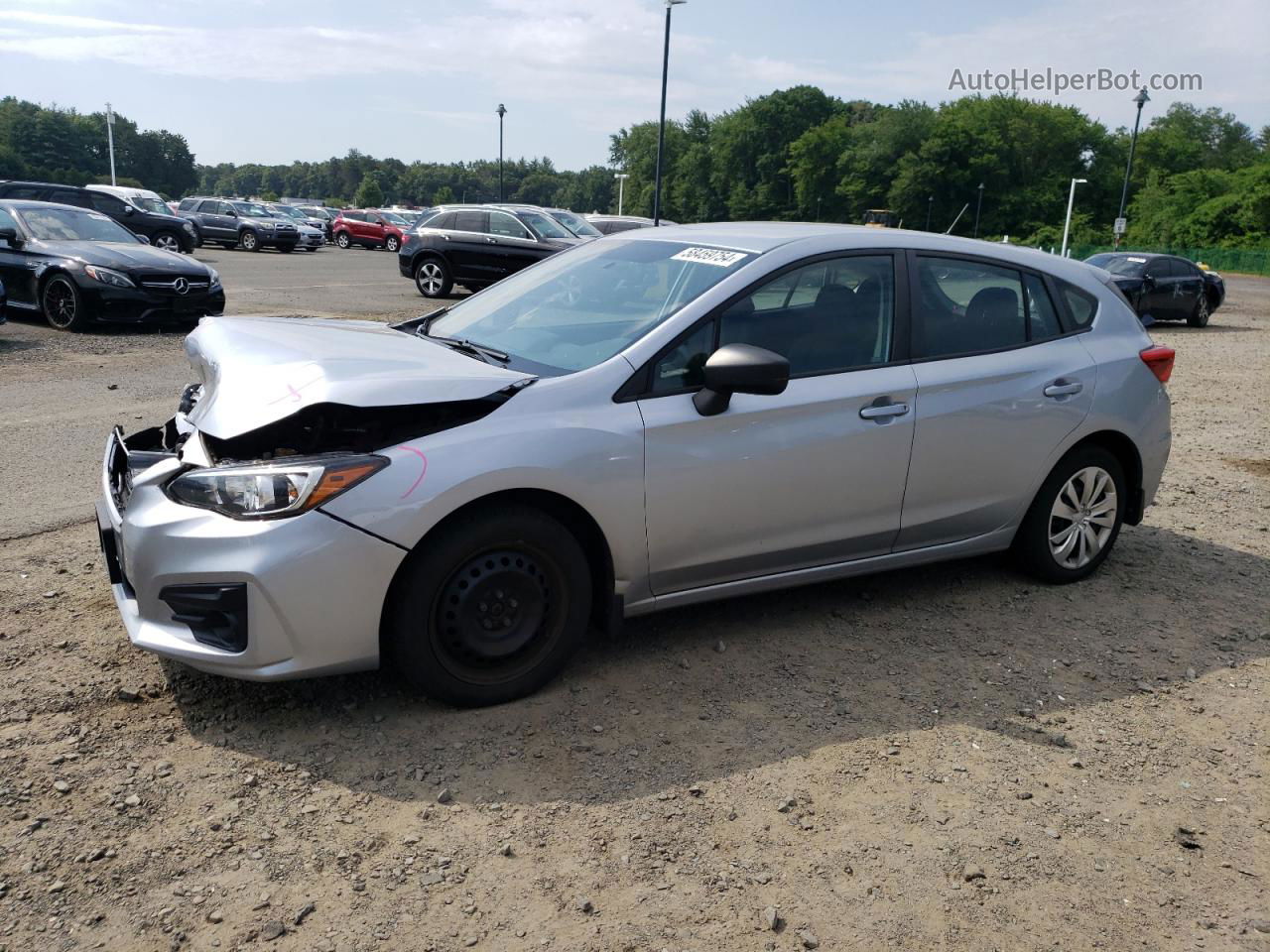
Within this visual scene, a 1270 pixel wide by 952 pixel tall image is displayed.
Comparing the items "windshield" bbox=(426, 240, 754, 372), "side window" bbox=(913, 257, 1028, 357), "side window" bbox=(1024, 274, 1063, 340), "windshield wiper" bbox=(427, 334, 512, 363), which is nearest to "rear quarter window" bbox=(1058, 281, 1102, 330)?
"side window" bbox=(1024, 274, 1063, 340)

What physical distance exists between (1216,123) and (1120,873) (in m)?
131

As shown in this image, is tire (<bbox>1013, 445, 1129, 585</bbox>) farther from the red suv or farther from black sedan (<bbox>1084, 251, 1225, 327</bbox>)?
the red suv

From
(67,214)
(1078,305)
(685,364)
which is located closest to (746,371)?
(685,364)

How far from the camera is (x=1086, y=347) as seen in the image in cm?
502

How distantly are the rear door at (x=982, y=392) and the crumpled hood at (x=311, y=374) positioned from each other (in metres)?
1.82

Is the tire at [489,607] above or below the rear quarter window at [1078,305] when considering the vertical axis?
below

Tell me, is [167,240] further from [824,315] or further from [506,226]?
[824,315]

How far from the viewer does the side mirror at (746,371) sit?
3666 millimetres

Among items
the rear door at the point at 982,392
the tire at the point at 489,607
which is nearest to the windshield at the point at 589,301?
the tire at the point at 489,607

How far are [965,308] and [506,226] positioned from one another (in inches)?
615

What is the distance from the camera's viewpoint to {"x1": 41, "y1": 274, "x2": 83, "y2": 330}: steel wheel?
12148mm

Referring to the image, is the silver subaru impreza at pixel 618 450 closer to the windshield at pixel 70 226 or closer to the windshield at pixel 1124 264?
the windshield at pixel 70 226

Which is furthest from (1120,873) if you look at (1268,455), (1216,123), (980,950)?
(1216,123)

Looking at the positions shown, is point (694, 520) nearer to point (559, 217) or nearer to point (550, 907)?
point (550, 907)
